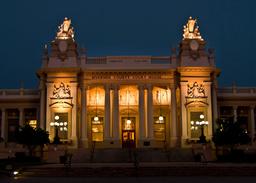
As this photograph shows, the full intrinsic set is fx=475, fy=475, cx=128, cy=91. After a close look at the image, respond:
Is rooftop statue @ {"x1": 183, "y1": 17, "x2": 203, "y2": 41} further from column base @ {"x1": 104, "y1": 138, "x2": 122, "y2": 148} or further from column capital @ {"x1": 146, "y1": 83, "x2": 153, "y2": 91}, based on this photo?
column base @ {"x1": 104, "y1": 138, "x2": 122, "y2": 148}

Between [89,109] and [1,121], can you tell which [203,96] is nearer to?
[89,109]

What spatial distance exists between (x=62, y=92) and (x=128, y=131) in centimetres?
1003

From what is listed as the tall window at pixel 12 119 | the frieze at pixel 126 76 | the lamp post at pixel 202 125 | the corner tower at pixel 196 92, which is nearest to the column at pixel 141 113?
the frieze at pixel 126 76

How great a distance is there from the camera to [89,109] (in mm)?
61594

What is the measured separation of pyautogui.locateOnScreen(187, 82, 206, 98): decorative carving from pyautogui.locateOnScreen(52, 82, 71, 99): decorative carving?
579 inches

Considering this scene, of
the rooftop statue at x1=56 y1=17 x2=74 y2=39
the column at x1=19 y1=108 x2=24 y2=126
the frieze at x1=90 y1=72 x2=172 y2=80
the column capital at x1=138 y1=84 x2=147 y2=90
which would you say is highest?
the rooftop statue at x1=56 y1=17 x2=74 y2=39

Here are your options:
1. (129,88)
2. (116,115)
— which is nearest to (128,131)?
(116,115)

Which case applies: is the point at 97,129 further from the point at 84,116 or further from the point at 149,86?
the point at 149,86

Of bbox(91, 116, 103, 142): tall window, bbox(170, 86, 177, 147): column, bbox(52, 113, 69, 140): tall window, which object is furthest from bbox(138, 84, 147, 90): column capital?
bbox(52, 113, 69, 140): tall window

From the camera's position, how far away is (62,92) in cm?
5825

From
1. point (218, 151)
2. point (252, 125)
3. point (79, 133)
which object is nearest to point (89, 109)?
point (79, 133)

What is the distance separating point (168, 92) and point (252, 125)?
13.0m

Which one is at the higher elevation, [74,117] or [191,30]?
[191,30]

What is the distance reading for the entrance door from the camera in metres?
60.7
